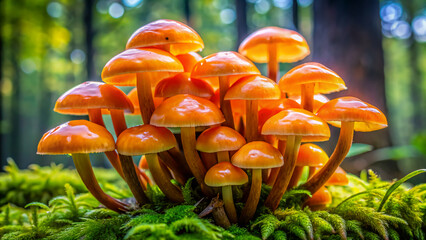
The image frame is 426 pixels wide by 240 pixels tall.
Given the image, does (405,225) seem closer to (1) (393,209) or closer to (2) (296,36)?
(1) (393,209)

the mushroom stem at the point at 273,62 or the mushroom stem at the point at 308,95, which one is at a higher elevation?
the mushroom stem at the point at 273,62

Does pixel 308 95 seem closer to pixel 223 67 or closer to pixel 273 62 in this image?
pixel 273 62

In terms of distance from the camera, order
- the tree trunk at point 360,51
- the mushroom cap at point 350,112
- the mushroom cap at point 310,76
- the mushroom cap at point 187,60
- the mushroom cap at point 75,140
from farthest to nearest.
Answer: the tree trunk at point 360,51 < the mushroom cap at point 187,60 < the mushroom cap at point 310,76 < the mushroom cap at point 350,112 < the mushroom cap at point 75,140

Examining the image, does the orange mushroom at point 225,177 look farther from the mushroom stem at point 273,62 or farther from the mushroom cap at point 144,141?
the mushroom stem at point 273,62

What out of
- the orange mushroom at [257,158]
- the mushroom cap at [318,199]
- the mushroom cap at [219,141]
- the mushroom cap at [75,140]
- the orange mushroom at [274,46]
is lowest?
the mushroom cap at [318,199]

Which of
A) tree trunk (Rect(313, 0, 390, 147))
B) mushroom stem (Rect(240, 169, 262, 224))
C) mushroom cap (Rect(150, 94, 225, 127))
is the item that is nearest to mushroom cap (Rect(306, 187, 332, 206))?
mushroom stem (Rect(240, 169, 262, 224))

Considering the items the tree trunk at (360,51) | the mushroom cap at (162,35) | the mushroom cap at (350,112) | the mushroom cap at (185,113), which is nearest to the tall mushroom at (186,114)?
the mushroom cap at (185,113)

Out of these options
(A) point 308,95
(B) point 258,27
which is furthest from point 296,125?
(B) point 258,27
